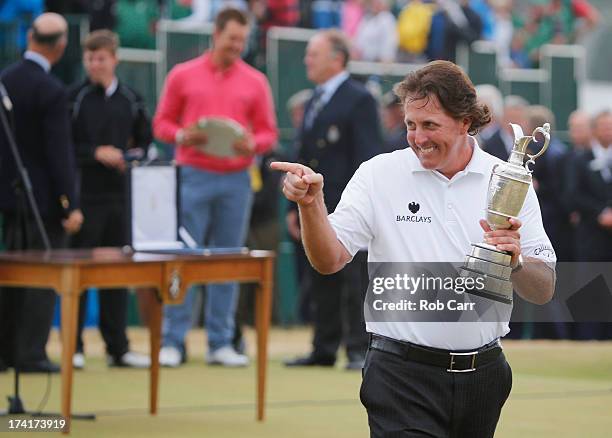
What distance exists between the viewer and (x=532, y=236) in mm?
4449

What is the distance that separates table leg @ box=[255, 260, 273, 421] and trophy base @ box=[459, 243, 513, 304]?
11.9 feet

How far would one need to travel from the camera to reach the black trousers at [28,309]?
8844 mm

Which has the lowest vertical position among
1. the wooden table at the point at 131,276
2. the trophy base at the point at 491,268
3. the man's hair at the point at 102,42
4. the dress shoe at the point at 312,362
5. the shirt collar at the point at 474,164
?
the dress shoe at the point at 312,362

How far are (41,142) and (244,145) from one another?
61.0 inches

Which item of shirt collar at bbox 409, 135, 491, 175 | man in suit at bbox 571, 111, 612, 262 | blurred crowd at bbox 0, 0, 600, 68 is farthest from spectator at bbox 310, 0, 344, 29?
→ shirt collar at bbox 409, 135, 491, 175

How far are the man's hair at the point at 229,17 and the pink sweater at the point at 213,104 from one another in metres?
0.34

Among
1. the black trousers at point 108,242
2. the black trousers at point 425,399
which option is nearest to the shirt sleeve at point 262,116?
the black trousers at point 108,242

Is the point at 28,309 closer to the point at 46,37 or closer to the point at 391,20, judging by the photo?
the point at 46,37

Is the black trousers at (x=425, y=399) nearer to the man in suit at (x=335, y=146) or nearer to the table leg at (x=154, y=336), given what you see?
the table leg at (x=154, y=336)

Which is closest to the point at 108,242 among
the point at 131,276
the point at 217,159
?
the point at 217,159

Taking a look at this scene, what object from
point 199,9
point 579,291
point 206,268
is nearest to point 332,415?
point 206,268

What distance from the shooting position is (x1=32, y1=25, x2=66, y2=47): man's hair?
9.22 meters

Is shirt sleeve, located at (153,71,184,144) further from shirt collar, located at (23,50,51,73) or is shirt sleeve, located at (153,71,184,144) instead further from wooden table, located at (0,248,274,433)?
wooden table, located at (0,248,274,433)

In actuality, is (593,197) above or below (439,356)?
below
